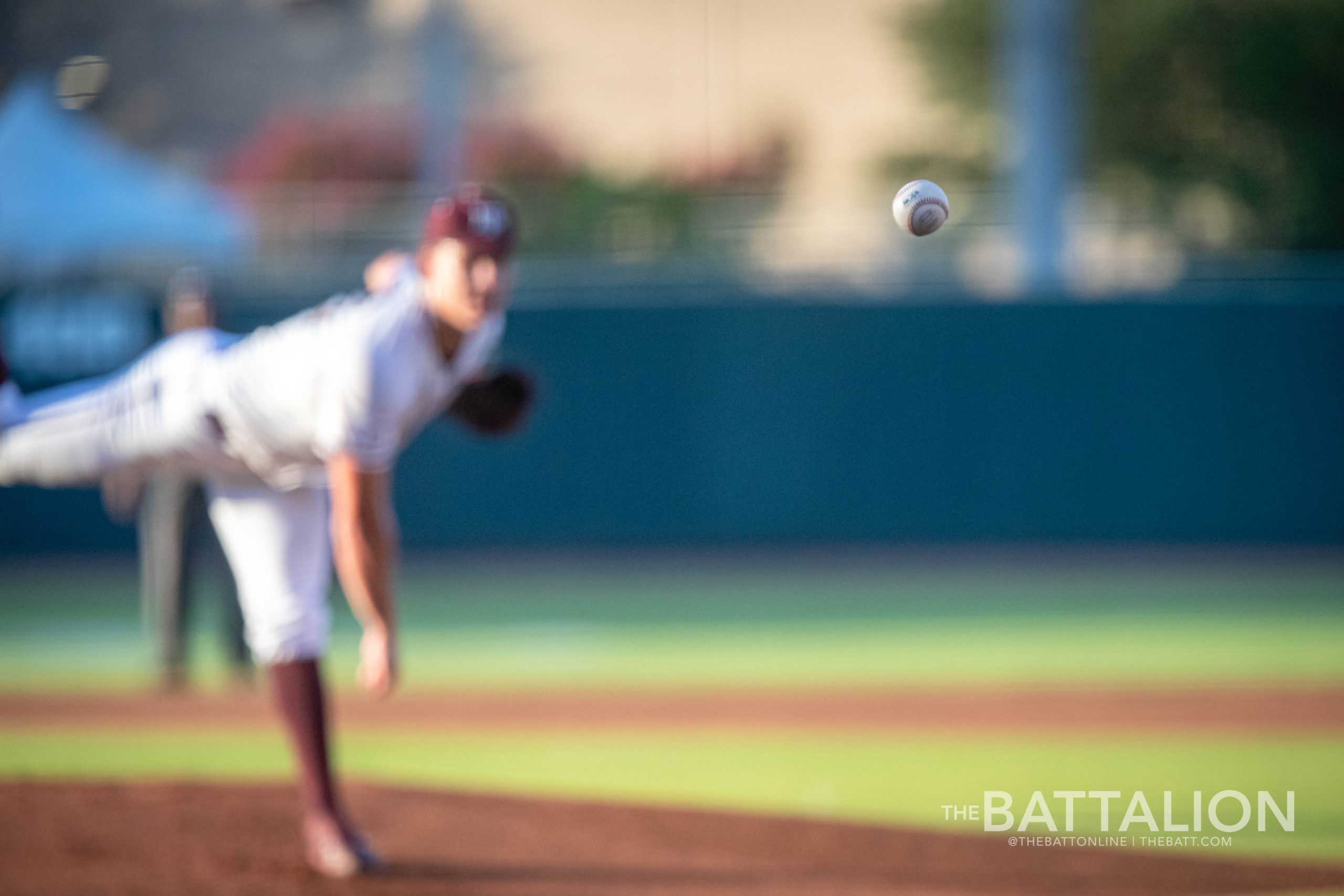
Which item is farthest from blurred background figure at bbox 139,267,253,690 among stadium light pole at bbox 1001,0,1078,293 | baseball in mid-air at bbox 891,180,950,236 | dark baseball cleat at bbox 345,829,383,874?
stadium light pole at bbox 1001,0,1078,293

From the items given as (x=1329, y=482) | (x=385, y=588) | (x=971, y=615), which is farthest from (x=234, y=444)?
(x=1329, y=482)

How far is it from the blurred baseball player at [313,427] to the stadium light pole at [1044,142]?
1004cm

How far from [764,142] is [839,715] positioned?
75.0 feet

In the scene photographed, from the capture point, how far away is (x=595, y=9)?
3023 centimetres

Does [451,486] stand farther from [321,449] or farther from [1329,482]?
[321,449]

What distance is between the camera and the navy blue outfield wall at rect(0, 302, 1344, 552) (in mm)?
13906

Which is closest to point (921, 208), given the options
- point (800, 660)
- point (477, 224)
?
point (477, 224)

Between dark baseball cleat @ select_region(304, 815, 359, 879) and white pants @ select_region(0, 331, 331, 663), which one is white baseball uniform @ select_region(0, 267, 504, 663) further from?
dark baseball cleat @ select_region(304, 815, 359, 879)

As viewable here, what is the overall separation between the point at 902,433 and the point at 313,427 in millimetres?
9757

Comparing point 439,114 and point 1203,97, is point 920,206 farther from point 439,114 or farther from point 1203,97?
point 1203,97

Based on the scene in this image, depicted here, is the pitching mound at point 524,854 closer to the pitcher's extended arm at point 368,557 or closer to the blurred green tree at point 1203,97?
the pitcher's extended arm at point 368,557

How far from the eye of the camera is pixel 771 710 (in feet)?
28.0

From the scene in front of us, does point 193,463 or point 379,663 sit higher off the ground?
point 193,463

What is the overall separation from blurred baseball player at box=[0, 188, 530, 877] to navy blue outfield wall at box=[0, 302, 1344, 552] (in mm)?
8798
